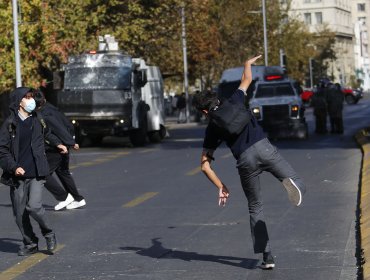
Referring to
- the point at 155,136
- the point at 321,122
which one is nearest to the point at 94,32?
the point at 155,136

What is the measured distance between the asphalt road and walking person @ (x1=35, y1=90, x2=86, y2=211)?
239mm

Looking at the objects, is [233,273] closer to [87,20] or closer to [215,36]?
[87,20]

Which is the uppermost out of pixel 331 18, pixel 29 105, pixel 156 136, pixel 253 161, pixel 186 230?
pixel 331 18

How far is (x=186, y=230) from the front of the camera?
13.4m

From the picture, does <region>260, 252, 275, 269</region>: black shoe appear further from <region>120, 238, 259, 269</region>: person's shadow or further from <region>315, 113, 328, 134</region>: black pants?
<region>315, 113, 328, 134</region>: black pants

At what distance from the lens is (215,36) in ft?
241

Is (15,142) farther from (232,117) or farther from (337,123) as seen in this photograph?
(337,123)

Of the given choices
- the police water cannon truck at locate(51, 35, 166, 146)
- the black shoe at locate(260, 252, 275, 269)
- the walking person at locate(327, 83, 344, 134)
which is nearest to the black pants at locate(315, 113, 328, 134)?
the walking person at locate(327, 83, 344, 134)

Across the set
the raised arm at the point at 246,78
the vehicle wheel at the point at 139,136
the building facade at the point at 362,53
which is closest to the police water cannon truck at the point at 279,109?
the vehicle wheel at the point at 139,136

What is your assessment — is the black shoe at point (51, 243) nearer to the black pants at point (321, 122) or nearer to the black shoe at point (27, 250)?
the black shoe at point (27, 250)

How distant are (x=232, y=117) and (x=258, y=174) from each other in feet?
1.88

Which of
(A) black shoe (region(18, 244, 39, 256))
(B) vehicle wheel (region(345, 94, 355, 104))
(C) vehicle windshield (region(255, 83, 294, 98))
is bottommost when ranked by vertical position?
(B) vehicle wheel (region(345, 94, 355, 104))

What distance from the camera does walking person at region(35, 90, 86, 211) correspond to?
1527cm

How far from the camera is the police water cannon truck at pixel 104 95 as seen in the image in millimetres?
35375
